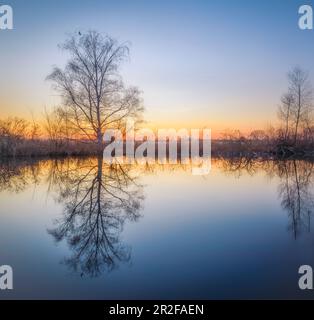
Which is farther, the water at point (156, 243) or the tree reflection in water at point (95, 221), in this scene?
the tree reflection in water at point (95, 221)

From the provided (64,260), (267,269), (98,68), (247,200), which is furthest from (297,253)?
(98,68)

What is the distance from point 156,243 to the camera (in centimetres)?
316

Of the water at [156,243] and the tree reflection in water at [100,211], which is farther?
the tree reflection in water at [100,211]

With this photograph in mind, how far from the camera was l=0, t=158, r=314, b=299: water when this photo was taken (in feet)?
7.50

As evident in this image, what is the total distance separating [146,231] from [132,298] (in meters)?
1.40

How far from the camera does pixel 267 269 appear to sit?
256cm

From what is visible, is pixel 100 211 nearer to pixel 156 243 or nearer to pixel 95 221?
pixel 95 221

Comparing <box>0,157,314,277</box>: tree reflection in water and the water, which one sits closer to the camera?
the water

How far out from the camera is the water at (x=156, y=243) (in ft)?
7.50

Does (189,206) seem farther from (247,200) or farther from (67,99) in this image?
(67,99)

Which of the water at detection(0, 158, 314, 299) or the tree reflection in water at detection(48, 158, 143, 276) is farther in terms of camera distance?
the tree reflection in water at detection(48, 158, 143, 276)

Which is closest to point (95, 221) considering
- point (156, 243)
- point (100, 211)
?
point (100, 211)
